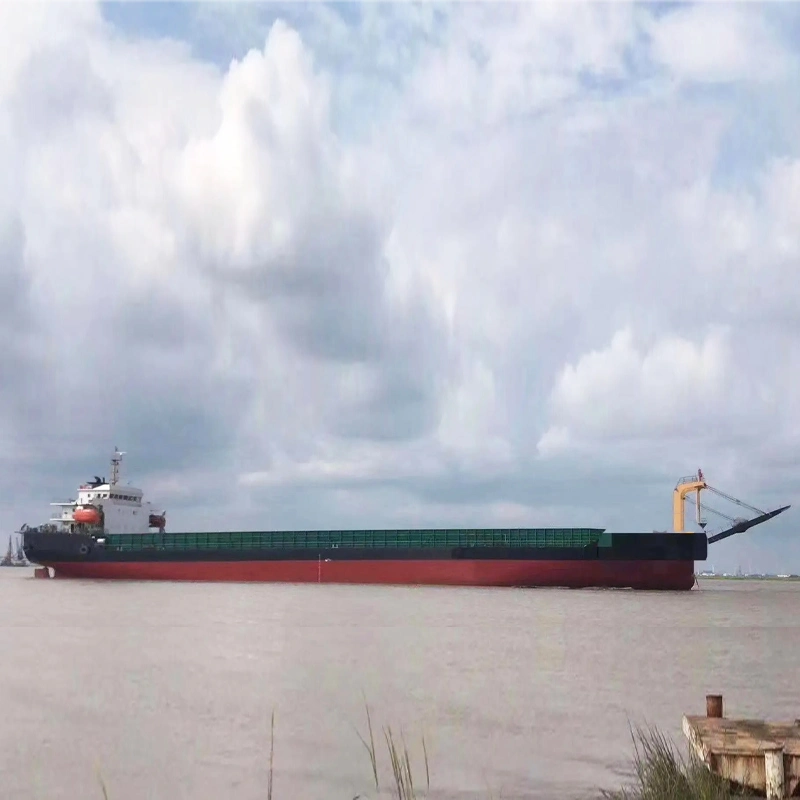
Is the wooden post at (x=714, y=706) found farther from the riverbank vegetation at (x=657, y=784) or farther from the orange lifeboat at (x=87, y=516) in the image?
the orange lifeboat at (x=87, y=516)

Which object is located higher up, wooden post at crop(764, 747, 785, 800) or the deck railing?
the deck railing

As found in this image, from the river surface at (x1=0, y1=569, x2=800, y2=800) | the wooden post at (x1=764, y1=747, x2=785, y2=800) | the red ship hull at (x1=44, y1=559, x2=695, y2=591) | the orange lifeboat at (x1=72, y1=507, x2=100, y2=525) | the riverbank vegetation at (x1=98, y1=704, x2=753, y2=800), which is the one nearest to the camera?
the riverbank vegetation at (x1=98, y1=704, x2=753, y2=800)

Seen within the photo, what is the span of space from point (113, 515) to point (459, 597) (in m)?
25.0

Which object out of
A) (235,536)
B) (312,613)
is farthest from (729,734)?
(235,536)

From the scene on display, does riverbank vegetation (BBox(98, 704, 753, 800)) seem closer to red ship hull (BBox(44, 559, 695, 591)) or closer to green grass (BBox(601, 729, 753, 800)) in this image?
green grass (BBox(601, 729, 753, 800))

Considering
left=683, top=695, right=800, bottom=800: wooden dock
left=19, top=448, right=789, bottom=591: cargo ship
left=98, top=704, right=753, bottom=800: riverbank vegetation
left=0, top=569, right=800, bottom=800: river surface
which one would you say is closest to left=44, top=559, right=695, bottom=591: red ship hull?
left=19, top=448, right=789, bottom=591: cargo ship

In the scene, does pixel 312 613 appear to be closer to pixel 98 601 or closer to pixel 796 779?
pixel 98 601

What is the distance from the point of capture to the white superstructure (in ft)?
166

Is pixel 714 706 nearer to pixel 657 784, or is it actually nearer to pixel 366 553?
pixel 657 784

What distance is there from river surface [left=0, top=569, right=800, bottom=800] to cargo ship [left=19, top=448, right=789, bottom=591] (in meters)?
12.4

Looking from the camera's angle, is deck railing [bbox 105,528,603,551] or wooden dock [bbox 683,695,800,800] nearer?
wooden dock [bbox 683,695,800,800]

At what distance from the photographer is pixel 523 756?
416 inches

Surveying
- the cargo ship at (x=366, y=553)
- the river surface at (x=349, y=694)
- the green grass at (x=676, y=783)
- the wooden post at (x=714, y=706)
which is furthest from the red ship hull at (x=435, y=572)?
the green grass at (x=676, y=783)

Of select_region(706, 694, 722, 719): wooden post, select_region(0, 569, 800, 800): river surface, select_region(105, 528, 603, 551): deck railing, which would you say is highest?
select_region(105, 528, 603, 551): deck railing
